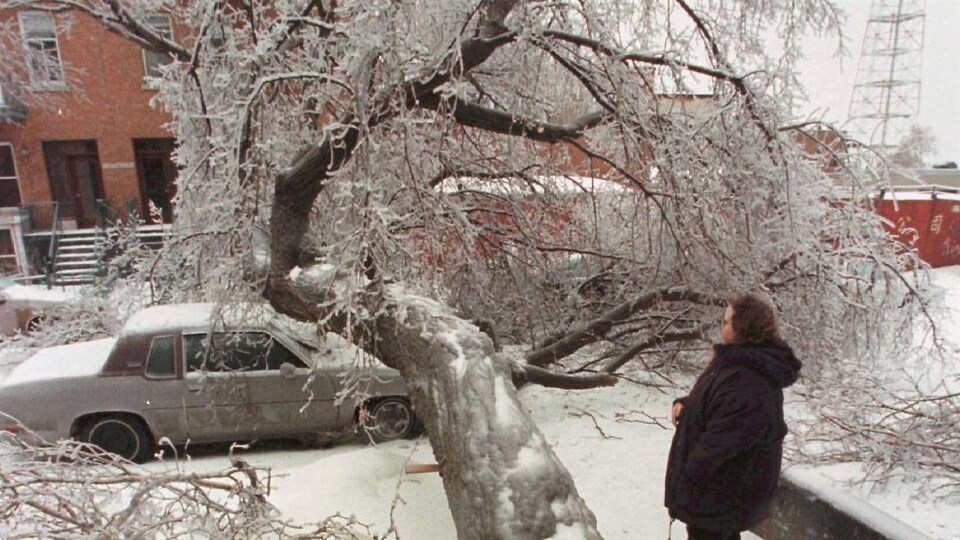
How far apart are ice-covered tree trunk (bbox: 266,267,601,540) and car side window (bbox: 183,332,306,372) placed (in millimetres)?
1498

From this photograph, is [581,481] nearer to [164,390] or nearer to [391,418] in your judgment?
[391,418]

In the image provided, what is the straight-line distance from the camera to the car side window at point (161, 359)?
5820 mm

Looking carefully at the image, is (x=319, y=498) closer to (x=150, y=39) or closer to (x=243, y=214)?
(x=243, y=214)

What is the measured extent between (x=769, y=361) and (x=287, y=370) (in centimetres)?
494

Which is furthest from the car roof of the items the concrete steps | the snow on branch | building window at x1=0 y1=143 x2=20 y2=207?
building window at x1=0 y1=143 x2=20 y2=207

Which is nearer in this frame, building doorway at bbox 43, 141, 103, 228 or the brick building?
the brick building

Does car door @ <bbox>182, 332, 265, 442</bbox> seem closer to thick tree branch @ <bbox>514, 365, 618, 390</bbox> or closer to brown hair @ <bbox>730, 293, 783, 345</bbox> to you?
thick tree branch @ <bbox>514, 365, 618, 390</bbox>

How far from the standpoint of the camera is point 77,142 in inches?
667

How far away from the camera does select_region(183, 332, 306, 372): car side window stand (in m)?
5.87

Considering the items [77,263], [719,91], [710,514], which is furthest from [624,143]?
[77,263]

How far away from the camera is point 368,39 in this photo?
399 cm

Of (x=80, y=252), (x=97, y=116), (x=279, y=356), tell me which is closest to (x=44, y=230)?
(x=80, y=252)

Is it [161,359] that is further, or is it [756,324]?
[161,359]

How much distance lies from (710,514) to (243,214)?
14.5ft
